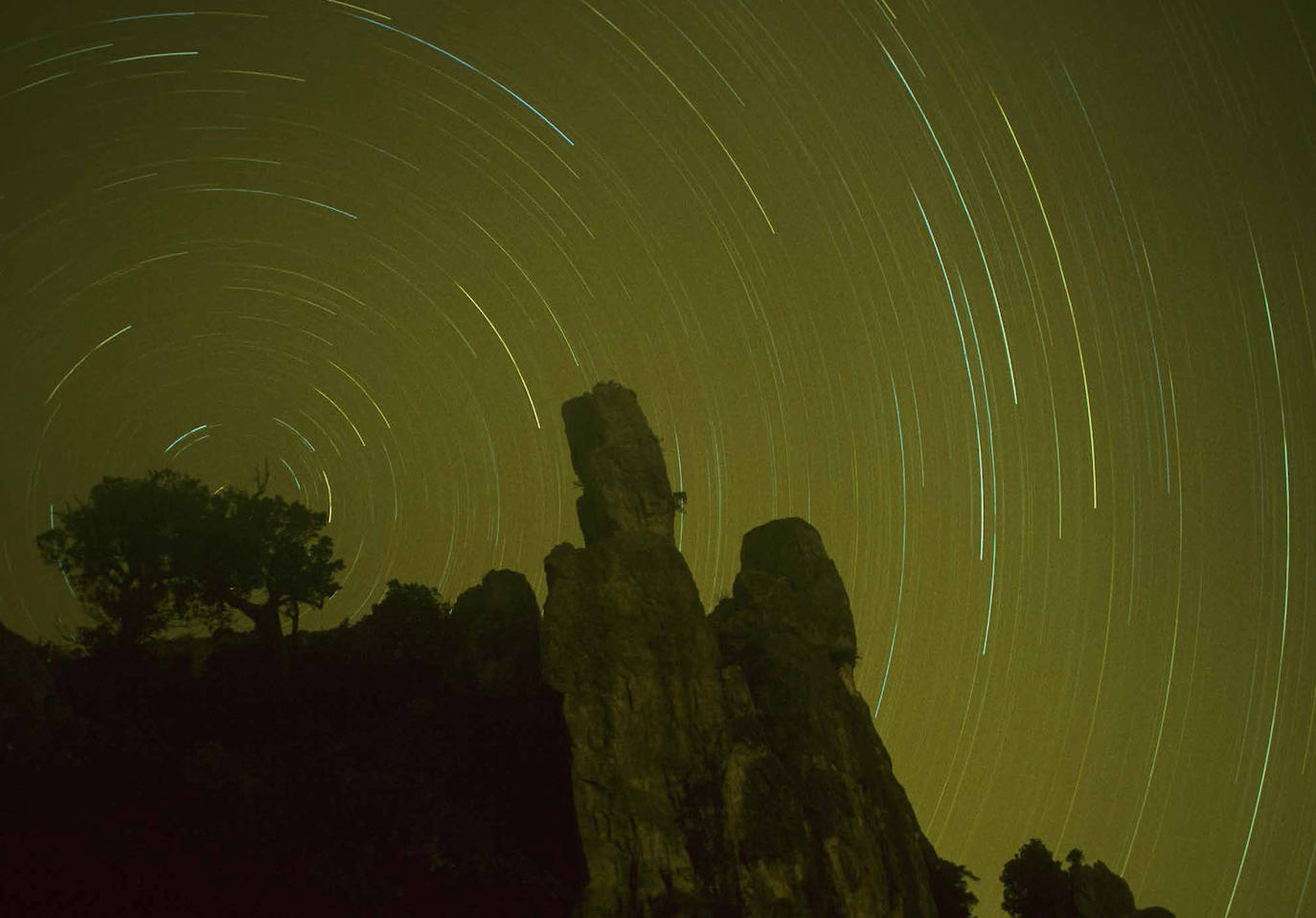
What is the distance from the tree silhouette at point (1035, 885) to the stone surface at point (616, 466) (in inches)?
890

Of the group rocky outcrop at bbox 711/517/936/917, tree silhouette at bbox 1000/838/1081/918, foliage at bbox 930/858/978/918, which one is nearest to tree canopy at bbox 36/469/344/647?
rocky outcrop at bbox 711/517/936/917

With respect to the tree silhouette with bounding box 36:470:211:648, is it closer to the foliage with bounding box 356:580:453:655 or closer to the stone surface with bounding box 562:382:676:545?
the foliage with bounding box 356:580:453:655

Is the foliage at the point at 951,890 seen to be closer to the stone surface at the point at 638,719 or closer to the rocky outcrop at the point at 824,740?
the rocky outcrop at the point at 824,740

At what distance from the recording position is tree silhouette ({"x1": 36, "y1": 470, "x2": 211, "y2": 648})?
104 feet

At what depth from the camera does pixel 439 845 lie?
22562 mm

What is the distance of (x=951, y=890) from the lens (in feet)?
105

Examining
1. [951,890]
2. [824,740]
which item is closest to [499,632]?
[824,740]

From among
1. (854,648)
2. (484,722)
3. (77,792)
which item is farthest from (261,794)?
(854,648)

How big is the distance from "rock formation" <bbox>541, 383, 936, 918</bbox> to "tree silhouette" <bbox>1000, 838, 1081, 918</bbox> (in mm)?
7203

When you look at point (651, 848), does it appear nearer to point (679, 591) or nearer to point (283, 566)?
point (679, 591)

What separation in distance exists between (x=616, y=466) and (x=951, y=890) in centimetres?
2280

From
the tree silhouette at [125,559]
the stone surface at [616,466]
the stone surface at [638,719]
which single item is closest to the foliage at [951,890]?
the stone surface at [638,719]

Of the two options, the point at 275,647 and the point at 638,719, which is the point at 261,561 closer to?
the point at 275,647

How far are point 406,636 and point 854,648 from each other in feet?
65.6
